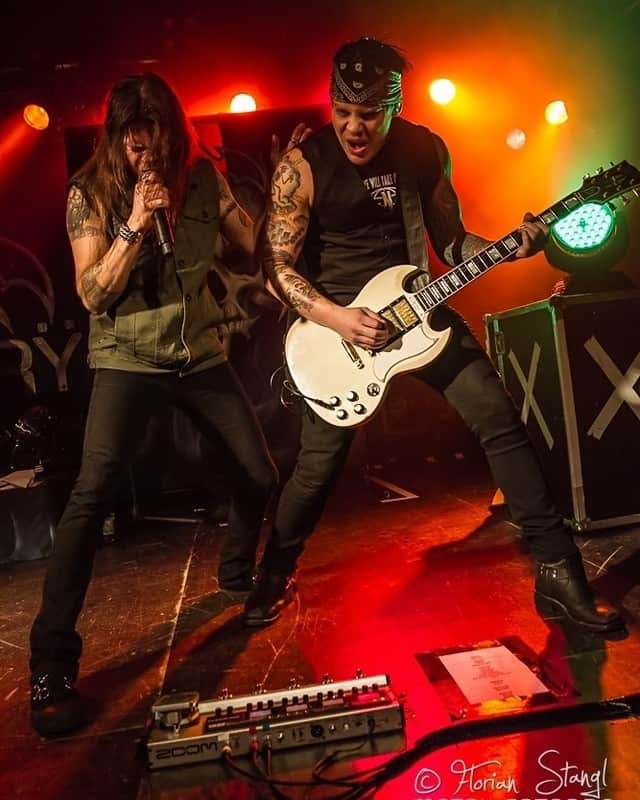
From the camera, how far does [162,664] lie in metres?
2.22

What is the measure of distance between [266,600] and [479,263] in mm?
1490

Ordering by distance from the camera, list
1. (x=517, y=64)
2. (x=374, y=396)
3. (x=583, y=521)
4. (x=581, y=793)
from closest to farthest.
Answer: (x=581, y=793) → (x=374, y=396) → (x=583, y=521) → (x=517, y=64)

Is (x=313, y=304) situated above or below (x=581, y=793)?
above

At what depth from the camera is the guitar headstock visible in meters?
2.38

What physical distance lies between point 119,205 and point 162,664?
1.56m

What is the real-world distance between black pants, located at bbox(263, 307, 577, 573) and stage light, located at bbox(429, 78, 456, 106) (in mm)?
4566

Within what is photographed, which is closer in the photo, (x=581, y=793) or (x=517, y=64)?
(x=581, y=793)

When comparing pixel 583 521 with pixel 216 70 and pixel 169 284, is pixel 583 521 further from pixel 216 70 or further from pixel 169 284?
pixel 216 70

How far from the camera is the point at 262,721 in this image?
1.61 m

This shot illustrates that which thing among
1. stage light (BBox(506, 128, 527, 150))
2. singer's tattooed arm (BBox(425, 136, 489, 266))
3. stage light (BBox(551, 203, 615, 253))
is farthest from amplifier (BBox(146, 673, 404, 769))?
stage light (BBox(506, 128, 527, 150))

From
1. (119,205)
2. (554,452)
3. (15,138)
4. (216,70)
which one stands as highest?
(216,70)

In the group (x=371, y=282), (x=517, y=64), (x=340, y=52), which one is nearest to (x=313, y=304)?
(x=371, y=282)

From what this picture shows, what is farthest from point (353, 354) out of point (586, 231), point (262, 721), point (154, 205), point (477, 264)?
point (586, 231)

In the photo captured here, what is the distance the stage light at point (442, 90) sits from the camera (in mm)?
6074
